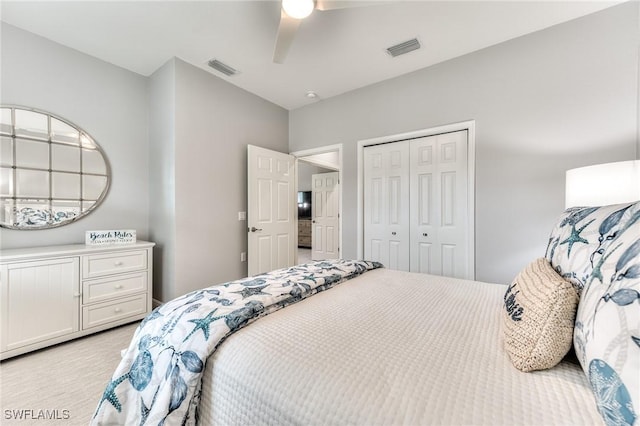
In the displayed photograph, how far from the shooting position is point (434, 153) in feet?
9.32

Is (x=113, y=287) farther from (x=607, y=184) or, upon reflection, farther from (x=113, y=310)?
(x=607, y=184)

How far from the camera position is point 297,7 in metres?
1.63

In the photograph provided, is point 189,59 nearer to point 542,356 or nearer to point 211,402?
point 211,402

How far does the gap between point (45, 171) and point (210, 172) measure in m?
1.41

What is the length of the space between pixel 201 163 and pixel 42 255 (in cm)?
151

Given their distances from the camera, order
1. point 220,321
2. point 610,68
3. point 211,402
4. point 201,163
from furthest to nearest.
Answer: point 201,163 → point 610,68 → point 220,321 → point 211,402

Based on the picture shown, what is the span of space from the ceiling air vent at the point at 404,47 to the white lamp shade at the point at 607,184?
5.62 ft

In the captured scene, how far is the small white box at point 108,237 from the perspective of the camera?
251 cm

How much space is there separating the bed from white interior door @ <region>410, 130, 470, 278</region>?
1623 mm

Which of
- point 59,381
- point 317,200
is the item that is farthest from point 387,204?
point 317,200

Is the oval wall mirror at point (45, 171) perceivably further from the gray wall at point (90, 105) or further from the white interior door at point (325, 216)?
the white interior door at point (325, 216)

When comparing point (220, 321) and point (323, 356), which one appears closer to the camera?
point (323, 356)

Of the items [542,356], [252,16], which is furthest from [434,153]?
[542,356]

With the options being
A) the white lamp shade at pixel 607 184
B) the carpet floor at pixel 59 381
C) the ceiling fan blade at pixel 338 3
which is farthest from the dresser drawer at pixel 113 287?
the white lamp shade at pixel 607 184
